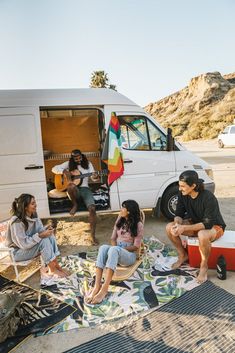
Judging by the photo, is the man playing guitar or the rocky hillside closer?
the man playing guitar

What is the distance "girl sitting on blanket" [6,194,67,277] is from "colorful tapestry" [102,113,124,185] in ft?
5.69

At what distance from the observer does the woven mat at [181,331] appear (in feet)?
8.54

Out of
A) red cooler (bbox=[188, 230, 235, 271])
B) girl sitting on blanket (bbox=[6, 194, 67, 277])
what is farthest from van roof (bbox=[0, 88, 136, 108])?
red cooler (bbox=[188, 230, 235, 271])

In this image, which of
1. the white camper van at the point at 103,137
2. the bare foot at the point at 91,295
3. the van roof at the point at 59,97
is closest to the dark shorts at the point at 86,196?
the white camper van at the point at 103,137

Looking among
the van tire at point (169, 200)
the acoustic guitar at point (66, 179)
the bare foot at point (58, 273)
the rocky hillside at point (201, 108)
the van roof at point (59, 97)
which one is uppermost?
the rocky hillside at point (201, 108)

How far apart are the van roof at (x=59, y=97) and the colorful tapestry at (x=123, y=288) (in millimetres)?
2717

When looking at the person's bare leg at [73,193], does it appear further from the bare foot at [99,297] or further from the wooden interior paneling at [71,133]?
the bare foot at [99,297]

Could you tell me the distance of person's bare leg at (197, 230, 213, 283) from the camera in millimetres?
3625

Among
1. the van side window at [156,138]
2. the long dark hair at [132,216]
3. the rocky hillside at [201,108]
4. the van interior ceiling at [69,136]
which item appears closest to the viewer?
the long dark hair at [132,216]

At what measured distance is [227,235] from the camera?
158 inches

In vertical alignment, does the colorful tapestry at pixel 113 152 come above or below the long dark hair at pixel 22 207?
above

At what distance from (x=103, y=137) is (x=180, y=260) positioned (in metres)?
2.81

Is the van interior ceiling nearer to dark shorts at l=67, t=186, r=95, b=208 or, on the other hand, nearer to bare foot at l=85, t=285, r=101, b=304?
dark shorts at l=67, t=186, r=95, b=208

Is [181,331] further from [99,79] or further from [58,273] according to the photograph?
[99,79]
